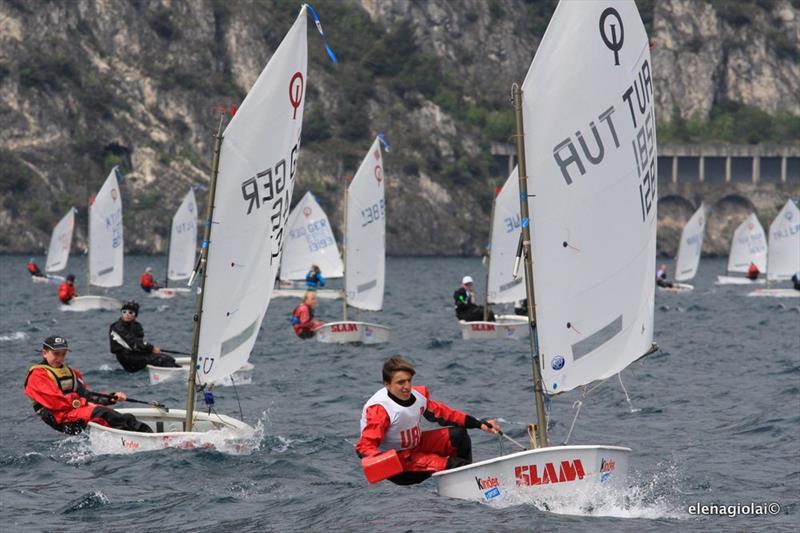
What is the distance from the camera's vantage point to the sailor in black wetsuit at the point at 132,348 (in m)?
24.7

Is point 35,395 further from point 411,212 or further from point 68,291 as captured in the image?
point 411,212

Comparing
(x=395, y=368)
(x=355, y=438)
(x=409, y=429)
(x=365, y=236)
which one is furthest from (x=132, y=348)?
(x=365, y=236)

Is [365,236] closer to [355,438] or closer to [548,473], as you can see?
[355,438]

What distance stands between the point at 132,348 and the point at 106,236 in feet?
90.2

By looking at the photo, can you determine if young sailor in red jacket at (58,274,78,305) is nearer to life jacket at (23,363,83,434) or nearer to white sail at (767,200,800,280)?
life jacket at (23,363,83,434)

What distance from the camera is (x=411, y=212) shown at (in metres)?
135

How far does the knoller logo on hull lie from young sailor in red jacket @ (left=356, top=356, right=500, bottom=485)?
877mm

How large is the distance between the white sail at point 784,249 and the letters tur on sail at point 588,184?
5004 cm

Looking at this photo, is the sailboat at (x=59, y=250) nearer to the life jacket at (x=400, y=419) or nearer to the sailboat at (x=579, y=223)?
the life jacket at (x=400, y=419)

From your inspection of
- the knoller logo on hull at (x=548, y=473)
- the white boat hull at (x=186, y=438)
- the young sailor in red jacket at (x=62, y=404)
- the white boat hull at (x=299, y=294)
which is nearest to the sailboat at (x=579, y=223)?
the knoller logo on hull at (x=548, y=473)

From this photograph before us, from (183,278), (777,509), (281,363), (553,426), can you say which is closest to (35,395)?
(553,426)

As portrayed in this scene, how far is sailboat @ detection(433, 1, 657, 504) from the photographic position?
13.2 meters

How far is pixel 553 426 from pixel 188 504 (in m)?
7.34

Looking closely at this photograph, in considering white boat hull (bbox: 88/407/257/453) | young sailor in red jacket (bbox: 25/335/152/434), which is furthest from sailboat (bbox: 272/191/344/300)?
young sailor in red jacket (bbox: 25/335/152/434)
